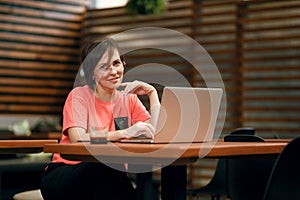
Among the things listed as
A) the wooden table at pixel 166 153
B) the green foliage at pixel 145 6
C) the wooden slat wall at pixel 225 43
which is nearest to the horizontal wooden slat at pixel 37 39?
the green foliage at pixel 145 6

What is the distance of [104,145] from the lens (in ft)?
7.88

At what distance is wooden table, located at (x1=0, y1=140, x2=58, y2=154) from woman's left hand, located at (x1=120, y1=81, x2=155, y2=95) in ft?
1.49

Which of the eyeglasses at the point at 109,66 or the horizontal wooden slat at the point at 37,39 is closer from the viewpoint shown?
the eyeglasses at the point at 109,66

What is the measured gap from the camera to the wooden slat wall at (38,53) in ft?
27.3

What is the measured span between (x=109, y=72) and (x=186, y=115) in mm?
640

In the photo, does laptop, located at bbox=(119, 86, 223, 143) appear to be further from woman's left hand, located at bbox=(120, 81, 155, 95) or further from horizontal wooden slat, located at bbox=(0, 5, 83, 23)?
horizontal wooden slat, located at bbox=(0, 5, 83, 23)

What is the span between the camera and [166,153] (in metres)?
2.18

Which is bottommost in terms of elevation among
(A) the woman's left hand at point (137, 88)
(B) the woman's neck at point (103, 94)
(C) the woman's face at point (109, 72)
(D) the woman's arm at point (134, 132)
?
(D) the woman's arm at point (134, 132)

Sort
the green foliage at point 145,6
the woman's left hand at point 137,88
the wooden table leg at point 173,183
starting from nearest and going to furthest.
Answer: the wooden table leg at point 173,183
the woman's left hand at point 137,88
the green foliage at point 145,6

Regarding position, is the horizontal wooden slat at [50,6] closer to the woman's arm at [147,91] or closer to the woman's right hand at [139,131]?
the woman's arm at [147,91]

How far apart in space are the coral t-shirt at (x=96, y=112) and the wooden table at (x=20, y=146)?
11cm

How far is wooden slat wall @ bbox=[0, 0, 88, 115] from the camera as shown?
8328 mm

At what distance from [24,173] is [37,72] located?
3.62 metres

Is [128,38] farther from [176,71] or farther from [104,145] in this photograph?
[104,145]
